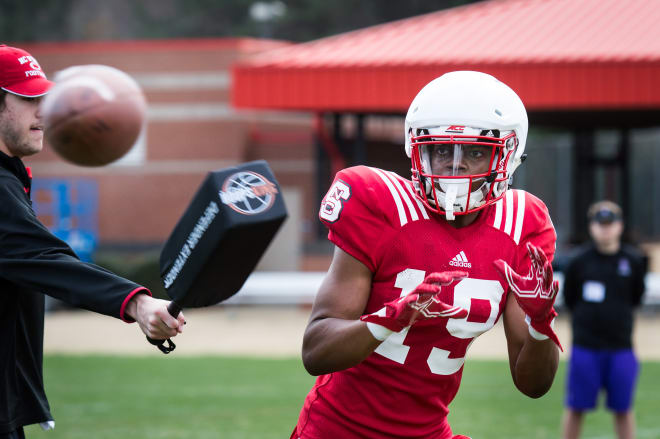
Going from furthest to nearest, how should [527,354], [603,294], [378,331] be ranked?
[603,294] < [527,354] < [378,331]

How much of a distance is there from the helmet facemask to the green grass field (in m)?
5.25

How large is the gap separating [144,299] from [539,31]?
15372 mm

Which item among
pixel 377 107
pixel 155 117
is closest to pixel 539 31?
pixel 377 107

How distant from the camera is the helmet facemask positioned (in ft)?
9.60

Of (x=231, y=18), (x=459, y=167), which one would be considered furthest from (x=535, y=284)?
(x=231, y=18)

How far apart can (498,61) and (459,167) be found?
43.4 feet

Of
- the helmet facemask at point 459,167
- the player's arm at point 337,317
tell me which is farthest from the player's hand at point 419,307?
the helmet facemask at point 459,167

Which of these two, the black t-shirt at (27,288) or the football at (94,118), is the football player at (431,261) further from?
the football at (94,118)

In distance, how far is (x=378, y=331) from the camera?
266 centimetres

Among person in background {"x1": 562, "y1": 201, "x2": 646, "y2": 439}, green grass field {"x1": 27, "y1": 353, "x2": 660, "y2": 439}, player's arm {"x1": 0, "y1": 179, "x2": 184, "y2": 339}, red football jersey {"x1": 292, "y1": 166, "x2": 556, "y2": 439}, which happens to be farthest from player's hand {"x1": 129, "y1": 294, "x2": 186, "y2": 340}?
green grass field {"x1": 27, "y1": 353, "x2": 660, "y2": 439}

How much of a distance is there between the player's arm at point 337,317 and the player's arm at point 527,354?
0.49m

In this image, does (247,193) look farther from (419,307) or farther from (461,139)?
(461,139)

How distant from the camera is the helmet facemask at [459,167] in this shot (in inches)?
115

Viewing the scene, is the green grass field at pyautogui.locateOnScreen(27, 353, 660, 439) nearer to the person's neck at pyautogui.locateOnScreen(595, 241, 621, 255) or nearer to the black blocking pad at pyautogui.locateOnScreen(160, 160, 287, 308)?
the person's neck at pyautogui.locateOnScreen(595, 241, 621, 255)
